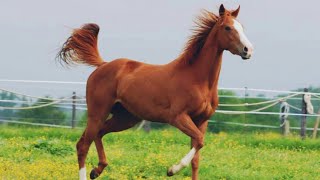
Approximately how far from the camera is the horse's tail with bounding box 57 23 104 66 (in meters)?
10.8

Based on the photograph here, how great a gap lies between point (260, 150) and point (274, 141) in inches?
53.9

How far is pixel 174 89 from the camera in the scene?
9.07 m

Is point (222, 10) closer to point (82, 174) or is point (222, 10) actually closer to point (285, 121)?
point (82, 174)

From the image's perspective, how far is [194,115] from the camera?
29.3ft

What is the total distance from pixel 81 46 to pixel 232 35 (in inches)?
116

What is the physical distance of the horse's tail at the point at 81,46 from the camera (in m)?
10.8

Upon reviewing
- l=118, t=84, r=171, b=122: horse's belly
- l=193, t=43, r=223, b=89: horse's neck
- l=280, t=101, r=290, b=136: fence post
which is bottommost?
l=280, t=101, r=290, b=136: fence post

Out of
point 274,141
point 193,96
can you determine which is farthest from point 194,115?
point 274,141

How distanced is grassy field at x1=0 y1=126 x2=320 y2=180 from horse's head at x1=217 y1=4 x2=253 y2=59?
2350 mm

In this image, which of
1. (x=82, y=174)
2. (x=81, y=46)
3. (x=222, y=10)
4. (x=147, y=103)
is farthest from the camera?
(x=81, y=46)

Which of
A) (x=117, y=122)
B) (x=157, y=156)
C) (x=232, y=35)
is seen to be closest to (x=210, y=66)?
(x=232, y=35)

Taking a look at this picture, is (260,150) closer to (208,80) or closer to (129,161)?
(129,161)

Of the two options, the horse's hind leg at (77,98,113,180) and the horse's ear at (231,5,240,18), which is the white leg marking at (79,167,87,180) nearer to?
the horse's hind leg at (77,98,113,180)

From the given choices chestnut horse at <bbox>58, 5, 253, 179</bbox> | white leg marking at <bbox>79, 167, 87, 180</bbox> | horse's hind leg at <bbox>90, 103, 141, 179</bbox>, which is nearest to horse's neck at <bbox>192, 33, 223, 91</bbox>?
chestnut horse at <bbox>58, 5, 253, 179</bbox>
